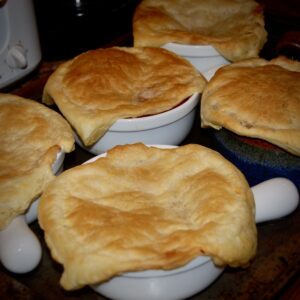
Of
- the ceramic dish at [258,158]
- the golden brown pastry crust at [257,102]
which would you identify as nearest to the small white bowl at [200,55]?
the golden brown pastry crust at [257,102]

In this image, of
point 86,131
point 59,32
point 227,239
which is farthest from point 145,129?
point 59,32

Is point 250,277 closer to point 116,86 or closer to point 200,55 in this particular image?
point 116,86

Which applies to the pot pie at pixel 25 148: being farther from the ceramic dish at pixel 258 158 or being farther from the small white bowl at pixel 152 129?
the ceramic dish at pixel 258 158

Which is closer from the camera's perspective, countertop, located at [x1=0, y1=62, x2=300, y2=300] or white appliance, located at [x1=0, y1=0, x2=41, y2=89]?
countertop, located at [x1=0, y1=62, x2=300, y2=300]

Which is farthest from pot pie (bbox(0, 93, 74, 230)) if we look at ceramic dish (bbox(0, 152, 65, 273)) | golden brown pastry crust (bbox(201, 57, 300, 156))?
golden brown pastry crust (bbox(201, 57, 300, 156))

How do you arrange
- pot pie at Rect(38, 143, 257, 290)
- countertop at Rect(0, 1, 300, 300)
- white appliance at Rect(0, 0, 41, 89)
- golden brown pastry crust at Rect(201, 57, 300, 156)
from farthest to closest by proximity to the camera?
white appliance at Rect(0, 0, 41, 89)
golden brown pastry crust at Rect(201, 57, 300, 156)
countertop at Rect(0, 1, 300, 300)
pot pie at Rect(38, 143, 257, 290)

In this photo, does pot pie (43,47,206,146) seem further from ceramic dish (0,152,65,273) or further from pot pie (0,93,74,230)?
ceramic dish (0,152,65,273)
